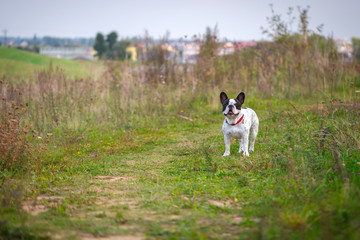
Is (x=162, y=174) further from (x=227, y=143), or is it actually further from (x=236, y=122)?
(x=236, y=122)

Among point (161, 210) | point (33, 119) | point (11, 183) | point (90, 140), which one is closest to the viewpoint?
point (161, 210)

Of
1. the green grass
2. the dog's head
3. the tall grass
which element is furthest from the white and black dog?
the tall grass

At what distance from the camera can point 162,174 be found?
6496mm

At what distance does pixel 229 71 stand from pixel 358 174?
10.7m

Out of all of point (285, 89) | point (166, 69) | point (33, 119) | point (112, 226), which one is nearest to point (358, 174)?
point (112, 226)

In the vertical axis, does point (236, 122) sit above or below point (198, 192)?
above

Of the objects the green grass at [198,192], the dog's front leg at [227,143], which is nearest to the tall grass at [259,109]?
the green grass at [198,192]

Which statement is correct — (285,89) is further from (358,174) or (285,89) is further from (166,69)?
(358,174)

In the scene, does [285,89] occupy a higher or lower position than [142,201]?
higher

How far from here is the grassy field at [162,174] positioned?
13.1ft

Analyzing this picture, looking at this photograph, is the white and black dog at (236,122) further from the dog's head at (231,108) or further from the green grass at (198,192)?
the green grass at (198,192)

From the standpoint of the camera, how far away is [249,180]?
573cm

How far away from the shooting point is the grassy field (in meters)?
3.98

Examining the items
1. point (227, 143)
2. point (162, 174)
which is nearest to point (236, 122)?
point (227, 143)
